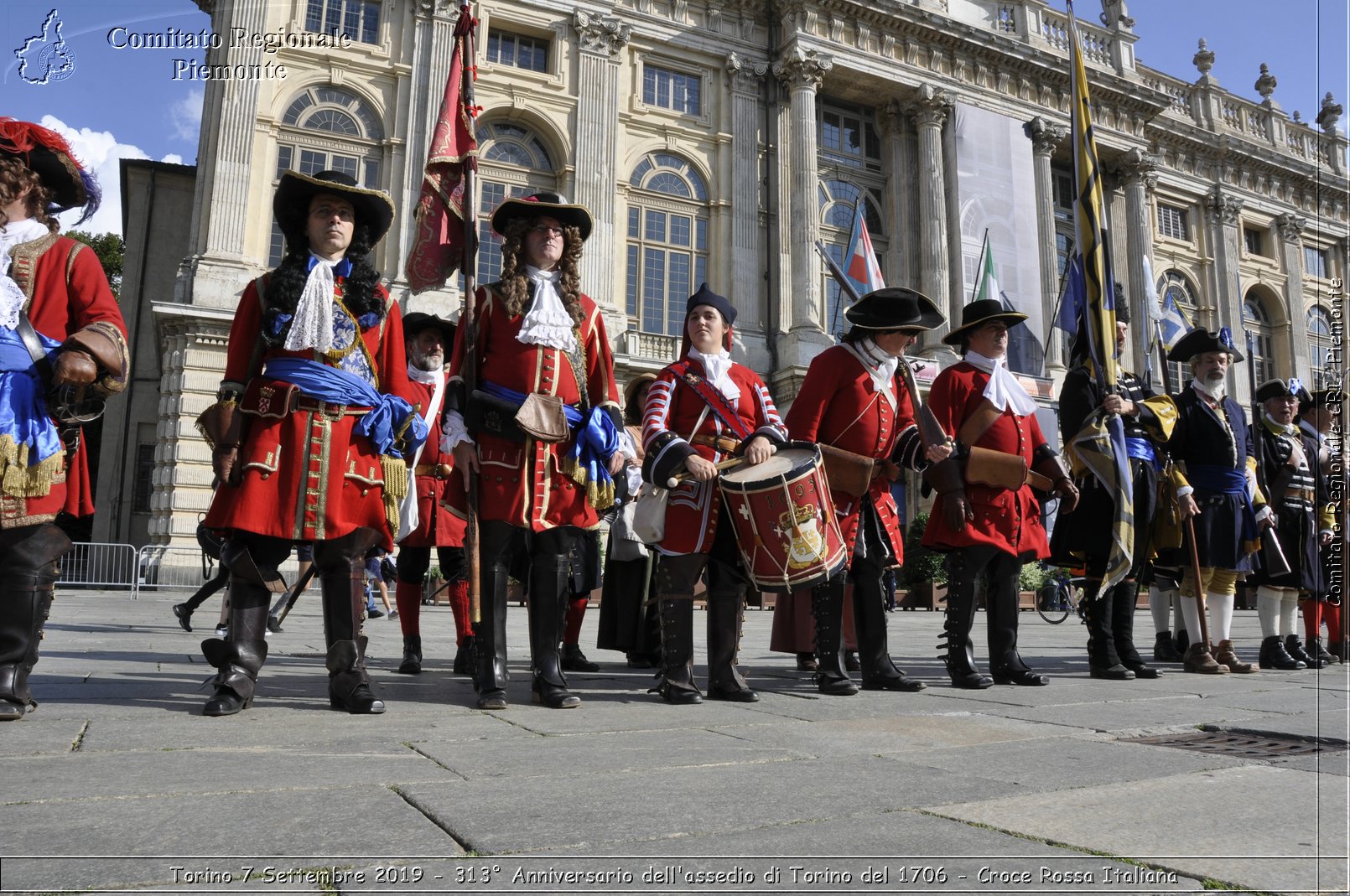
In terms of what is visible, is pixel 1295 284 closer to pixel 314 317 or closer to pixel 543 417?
pixel 543 417

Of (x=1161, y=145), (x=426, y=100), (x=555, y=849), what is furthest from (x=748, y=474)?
(x=1161, y=145)

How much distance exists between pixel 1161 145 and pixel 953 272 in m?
12.5

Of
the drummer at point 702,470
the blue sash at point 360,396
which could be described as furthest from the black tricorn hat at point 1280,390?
the blue sash at point 360,396

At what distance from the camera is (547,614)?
14.1 ft

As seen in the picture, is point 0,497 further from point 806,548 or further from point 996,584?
point 996,584

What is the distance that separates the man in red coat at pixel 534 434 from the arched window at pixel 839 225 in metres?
21.6

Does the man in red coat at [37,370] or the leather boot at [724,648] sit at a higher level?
the man in red coat at [37,370]

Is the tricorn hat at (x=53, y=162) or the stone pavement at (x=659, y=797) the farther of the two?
the tricorn hat at (x=53, y=162)

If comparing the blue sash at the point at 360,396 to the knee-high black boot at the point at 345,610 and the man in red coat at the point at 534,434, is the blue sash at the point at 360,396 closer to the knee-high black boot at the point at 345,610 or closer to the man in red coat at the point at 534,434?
the man in red coat at the point at 534,434

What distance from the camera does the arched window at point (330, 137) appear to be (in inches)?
841

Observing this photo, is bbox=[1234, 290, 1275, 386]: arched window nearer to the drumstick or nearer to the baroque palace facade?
the baroque palace facade

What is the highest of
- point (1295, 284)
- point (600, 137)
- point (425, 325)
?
point (1295, 284)

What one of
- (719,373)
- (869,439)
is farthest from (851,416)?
(719,373)

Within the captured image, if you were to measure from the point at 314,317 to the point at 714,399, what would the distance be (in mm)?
1893
